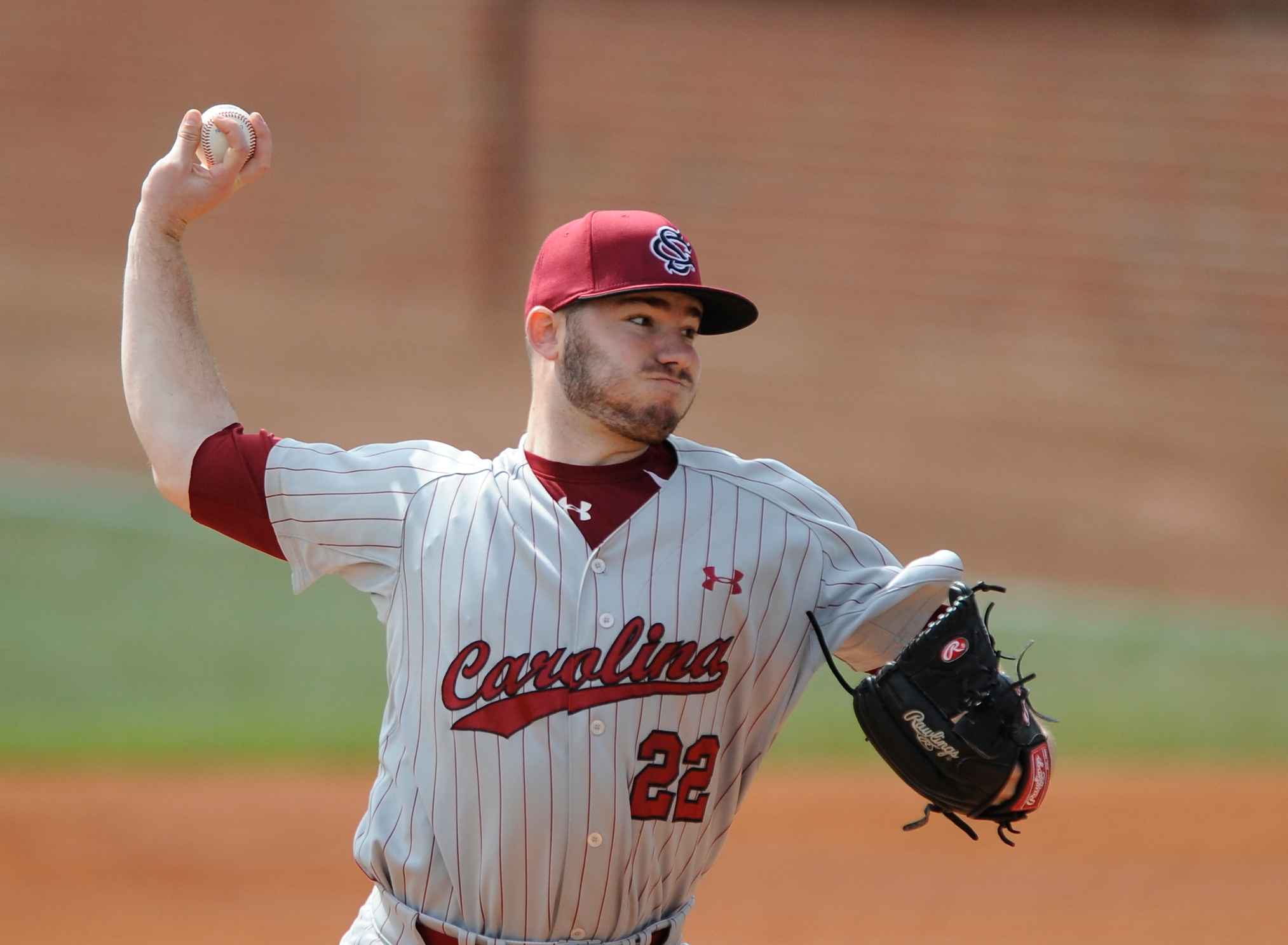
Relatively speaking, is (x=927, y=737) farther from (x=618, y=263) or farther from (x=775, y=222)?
(x=775, y=222)

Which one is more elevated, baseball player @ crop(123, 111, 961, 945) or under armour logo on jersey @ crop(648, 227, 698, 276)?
under armour logo on jersey @ crop(648, 227, 698, 276)

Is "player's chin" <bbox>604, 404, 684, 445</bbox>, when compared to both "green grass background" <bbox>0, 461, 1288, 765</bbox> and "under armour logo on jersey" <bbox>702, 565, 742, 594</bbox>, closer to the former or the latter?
"under armour logo on jersey" <bbox>702, 565, 742, 594</bbox>

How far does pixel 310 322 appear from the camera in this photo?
12.6m

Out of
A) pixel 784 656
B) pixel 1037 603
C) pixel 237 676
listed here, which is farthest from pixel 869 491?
pixel 784 656

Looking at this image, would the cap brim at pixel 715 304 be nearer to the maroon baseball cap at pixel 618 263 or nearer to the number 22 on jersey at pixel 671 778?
the maroon baseball cap at pixel 618 263

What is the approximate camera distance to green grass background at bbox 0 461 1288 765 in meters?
7.24

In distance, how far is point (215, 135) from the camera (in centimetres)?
246

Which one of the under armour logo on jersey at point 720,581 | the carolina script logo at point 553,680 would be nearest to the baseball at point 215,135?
the carolina script logo at point 553,680

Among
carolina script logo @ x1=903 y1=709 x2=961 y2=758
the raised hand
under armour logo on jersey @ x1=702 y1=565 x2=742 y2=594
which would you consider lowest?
carolina script logo @ x1=903 y1=709 x2=961 y2=758

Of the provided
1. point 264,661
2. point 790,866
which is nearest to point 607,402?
point 790,866

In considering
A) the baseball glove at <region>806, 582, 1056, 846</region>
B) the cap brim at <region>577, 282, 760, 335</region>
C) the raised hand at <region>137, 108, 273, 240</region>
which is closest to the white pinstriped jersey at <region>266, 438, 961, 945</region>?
the baseball glove at <region>806, 582, 1056, 846</region>

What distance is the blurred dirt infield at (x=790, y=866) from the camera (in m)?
5.25

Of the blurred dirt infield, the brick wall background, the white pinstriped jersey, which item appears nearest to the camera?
the white pinstriped jersey

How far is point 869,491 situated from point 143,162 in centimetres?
727
